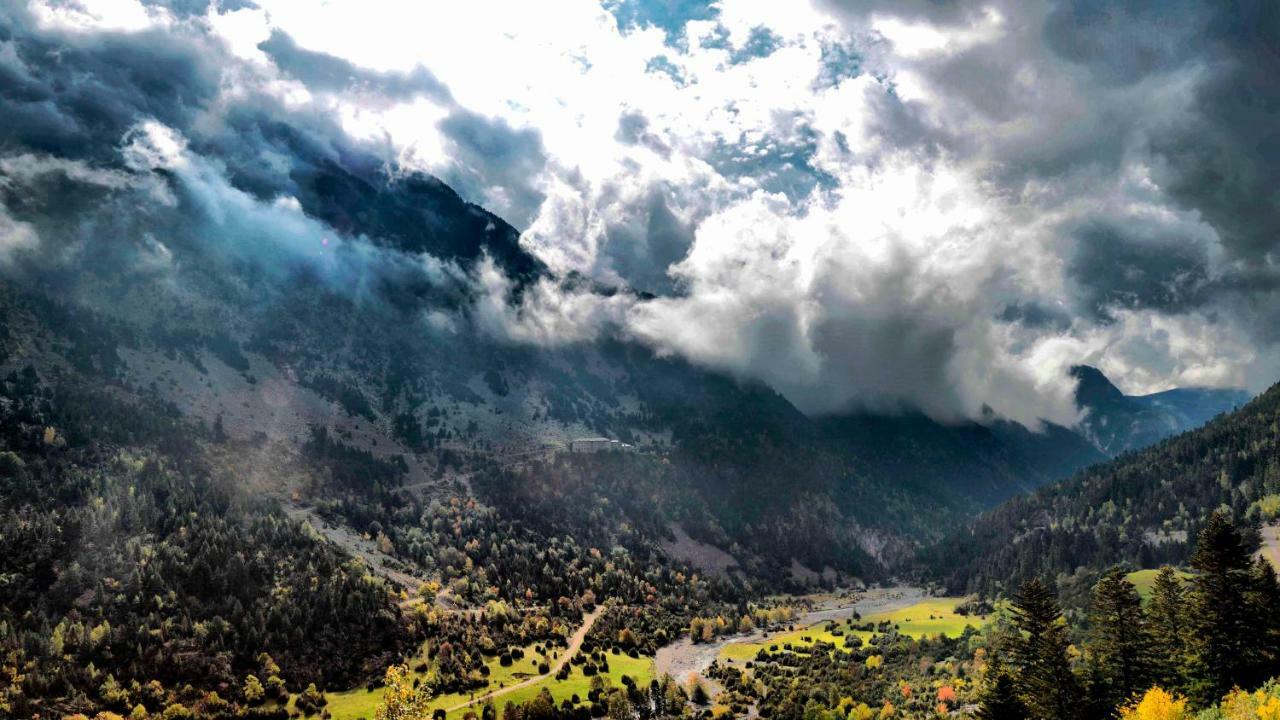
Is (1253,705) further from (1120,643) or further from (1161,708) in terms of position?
(1120,643)

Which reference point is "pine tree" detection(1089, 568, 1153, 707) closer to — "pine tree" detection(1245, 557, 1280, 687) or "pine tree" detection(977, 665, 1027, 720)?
"pine tree" detection(1245, 557, 1280, 687)

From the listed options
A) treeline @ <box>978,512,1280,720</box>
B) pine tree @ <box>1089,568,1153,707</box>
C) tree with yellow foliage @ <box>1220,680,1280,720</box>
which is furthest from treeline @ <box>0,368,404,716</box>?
tree with yellow foliage @ <box>1220,680,1280,720</box>

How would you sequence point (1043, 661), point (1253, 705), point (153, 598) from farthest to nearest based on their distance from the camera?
point (153, 598), point (1043, 661), point (1253, 705)

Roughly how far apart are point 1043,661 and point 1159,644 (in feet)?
47.1

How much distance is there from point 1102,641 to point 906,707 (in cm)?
6445

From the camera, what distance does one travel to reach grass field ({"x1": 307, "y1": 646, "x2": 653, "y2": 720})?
5325 inches

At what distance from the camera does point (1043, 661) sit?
267ft

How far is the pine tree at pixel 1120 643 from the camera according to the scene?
272 feet

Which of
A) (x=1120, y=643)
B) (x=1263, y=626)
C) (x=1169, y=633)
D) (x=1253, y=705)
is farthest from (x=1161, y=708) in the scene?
(x=1263, y=626)

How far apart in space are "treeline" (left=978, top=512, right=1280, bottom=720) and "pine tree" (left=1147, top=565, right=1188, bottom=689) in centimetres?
10

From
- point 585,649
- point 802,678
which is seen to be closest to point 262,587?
point 585,649

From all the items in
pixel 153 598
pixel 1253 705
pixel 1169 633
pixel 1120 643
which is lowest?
pixel 153 598

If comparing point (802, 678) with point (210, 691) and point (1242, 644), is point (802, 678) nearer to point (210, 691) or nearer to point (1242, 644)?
point (1242, 644)

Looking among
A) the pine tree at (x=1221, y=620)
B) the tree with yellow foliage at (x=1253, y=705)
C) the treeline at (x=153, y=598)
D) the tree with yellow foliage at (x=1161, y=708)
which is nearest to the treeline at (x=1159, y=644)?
the pine tree at (x=1221, y=620)
